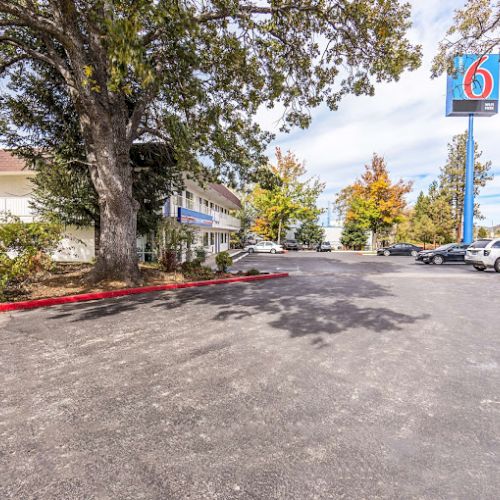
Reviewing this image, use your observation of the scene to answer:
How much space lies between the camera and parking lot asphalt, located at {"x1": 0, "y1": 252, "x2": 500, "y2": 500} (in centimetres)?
203

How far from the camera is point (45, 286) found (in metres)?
8.75

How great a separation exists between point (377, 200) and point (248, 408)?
38.5 metres

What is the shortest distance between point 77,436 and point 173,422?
0.79m

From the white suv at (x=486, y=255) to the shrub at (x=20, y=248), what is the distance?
18489mm

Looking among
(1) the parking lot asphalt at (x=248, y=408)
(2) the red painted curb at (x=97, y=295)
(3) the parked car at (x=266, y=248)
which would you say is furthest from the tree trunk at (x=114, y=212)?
(3) the parked car at (x=266, y=248)

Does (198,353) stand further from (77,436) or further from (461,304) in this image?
(461,304)

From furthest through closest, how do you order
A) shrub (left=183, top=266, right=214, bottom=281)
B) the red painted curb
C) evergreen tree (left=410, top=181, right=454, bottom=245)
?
evergreen tree (left=410, top=181, right=454, bottom=245) < shrub (left=183, top=266, right=214, bottom=281) < the red painted curb

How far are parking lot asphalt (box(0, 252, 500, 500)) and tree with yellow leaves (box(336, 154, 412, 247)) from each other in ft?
109

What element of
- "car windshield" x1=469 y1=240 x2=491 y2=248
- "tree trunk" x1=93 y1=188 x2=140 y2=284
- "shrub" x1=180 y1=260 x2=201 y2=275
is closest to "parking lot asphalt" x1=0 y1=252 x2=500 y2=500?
"tree trunk" x1=93 y1=188 x2=140 y2=284

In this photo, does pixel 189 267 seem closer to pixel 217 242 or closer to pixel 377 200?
pixel 217 242

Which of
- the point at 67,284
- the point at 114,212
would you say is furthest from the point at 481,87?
the point at 67,284

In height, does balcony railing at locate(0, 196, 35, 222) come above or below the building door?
above

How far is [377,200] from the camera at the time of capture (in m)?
36.9

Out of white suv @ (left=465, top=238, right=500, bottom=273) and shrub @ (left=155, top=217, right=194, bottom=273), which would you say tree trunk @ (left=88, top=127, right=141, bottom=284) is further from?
white suv @ (left=465, top=238, right=500, bottom=273)
